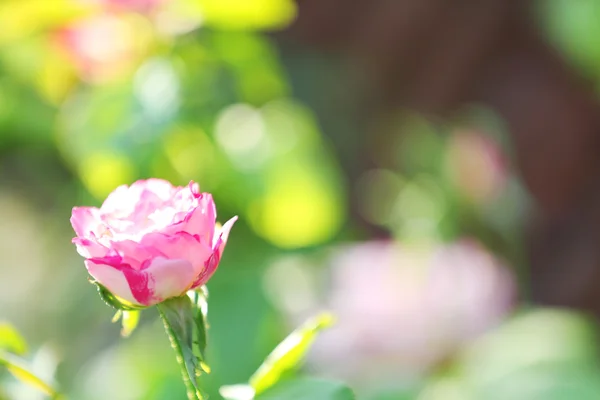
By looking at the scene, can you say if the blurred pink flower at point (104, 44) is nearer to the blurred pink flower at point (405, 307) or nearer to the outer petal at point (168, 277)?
the blurred pink flower at point (405, 307)

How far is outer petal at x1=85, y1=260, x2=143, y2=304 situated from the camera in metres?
0.28

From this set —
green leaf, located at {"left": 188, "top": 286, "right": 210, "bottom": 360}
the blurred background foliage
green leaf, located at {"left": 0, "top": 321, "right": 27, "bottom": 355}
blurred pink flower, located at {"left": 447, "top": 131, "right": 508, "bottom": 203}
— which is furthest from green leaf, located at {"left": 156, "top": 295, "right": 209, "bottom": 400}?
blurred pink flower, located at {"left": 447, "top": 131, "right": 508, "bottom": 203}

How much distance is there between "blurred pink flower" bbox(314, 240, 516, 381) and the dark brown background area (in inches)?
23.2

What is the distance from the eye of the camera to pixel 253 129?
2.40 feet

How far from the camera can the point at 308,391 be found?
339 mm

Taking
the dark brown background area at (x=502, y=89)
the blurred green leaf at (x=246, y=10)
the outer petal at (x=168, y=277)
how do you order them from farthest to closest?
the dark brown background area at (x=502, y=89)
the blurred green leaf at (x=246, y=10)
the outer petal at (x=168, y=277)

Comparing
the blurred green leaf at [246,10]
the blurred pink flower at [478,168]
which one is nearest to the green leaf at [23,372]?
the blurred green leaf at [246,10]

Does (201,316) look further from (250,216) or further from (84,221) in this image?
(250,216)

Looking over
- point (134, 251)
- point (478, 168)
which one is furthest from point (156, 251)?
point (478, 168)

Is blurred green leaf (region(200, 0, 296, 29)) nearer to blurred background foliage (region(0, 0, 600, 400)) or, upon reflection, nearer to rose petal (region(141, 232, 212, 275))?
blurred background foliage (region(0, 0, 600, 400))

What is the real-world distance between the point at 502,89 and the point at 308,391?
1121 mm

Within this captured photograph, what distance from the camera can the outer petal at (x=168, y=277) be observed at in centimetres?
28

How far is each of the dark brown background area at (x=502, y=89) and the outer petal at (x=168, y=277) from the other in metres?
1.11

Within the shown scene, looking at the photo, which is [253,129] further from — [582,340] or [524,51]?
[524,51]
